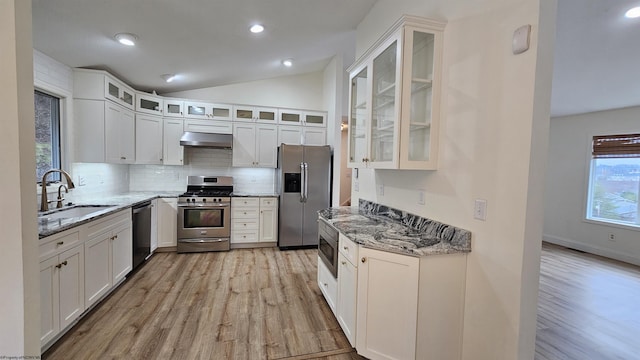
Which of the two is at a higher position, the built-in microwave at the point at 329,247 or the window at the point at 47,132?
the window at the point at 47,132

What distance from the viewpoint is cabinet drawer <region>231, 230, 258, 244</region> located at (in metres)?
4.54

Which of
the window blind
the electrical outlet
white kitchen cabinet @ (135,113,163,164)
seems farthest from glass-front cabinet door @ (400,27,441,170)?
the window blind

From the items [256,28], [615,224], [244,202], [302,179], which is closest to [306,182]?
[302,179]

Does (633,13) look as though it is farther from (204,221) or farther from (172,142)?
(172,142)

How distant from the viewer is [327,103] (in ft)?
16.7

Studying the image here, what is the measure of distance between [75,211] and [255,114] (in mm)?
2843

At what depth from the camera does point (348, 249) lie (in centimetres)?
209

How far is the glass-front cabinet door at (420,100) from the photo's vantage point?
198 centimetres

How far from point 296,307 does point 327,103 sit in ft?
11.9

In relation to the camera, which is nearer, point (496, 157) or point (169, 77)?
point (496, 157)

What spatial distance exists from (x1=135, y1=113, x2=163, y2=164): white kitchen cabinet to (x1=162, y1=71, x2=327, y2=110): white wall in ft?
2.49

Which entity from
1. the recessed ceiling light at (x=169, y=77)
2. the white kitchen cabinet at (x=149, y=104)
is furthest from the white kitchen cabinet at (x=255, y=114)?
the white kitchen cabinet at (x=149, y=104)

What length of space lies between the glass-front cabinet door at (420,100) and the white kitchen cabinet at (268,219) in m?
3.03

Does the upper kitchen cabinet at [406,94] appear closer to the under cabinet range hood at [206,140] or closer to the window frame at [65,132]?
the under cabinet range hood at [206,140]
